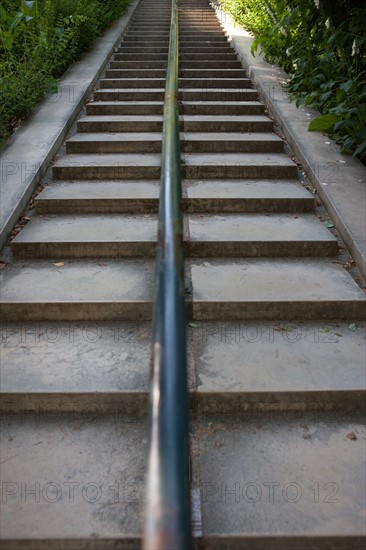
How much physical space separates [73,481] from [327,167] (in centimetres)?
313

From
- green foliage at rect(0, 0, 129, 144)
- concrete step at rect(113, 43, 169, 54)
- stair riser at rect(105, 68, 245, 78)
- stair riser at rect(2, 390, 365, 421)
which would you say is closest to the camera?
stair riser at rect(2, 390, 365, 421)

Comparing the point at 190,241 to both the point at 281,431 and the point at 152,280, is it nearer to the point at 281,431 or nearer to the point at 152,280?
the point at 152,280

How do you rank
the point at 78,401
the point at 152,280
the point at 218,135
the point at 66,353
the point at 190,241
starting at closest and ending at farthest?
the point at 78,401 → the point at 66,353 → the point at 152,280 → the point at 190,241 → the point at 218,135

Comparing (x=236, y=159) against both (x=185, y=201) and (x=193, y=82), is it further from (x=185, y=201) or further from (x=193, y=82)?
(x=193, y=82)

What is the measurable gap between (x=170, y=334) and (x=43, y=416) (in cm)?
113

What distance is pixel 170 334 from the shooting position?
4.89 ft

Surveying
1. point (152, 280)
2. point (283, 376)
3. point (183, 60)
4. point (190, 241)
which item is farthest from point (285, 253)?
point (183, 60)

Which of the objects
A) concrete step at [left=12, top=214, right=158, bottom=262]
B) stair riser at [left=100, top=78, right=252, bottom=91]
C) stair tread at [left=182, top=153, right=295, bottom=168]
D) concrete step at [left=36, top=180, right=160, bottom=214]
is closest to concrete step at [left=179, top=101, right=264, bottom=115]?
stair riser at [left=100, top=78, right=252, bottom=91]

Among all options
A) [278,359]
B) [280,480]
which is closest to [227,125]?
[278,359]

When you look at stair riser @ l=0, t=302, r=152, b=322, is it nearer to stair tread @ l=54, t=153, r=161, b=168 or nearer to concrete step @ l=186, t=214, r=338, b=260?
concrete step @ l=186, t=214, r=338, b=260

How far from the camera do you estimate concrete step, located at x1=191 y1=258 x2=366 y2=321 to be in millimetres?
2771

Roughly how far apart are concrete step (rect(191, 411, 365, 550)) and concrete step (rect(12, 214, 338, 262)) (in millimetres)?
1274

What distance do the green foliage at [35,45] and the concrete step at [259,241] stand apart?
7.17 feet

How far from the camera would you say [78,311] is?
109 inches
